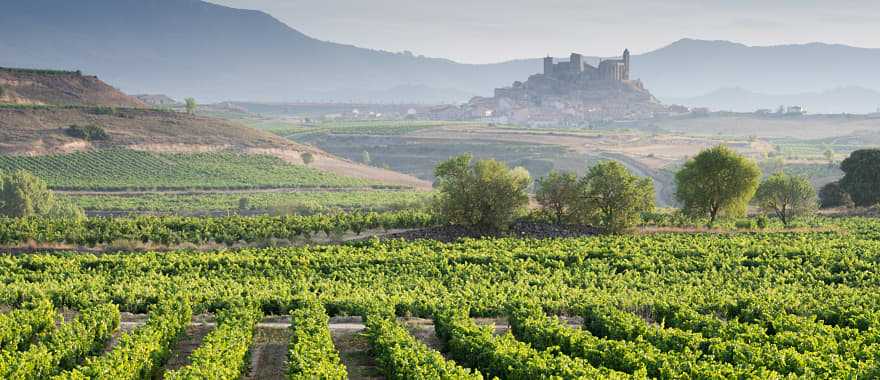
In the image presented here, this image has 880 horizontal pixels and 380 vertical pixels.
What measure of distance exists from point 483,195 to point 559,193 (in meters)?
6.72

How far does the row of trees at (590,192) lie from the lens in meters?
57.7

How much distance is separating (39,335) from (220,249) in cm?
2707

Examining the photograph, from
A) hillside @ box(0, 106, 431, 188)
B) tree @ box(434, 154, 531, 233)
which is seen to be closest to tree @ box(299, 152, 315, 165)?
hillside @ box(0, 106, 431, 188)

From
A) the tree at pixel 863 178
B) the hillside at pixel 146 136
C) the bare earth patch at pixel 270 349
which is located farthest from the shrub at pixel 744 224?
the hillside at pixel 146 136

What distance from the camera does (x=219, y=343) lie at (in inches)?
995

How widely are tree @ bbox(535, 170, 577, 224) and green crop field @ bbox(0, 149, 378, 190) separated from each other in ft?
253

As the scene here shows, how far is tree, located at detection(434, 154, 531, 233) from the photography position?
5738 cm

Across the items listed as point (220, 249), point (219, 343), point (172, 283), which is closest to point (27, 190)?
point (220, 249)

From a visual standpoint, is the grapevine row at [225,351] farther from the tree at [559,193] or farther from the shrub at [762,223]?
the shrub at [762,223]

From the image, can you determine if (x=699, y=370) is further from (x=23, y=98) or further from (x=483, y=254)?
(x=23, y=98)

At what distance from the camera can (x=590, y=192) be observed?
59.5 m

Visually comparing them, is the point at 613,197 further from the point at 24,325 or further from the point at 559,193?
the point at 24,325

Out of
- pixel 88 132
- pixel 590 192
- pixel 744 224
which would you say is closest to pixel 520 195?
pixel 590 192

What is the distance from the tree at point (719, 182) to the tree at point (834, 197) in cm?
2977
